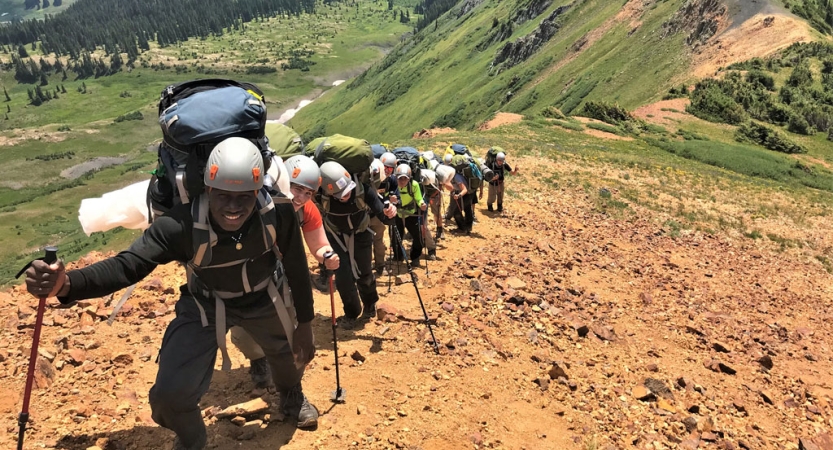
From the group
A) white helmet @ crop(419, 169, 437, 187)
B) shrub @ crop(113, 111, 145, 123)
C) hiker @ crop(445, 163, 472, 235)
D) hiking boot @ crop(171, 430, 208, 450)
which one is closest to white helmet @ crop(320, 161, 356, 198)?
hiking boot @ crop(171, 430, 208, 450)

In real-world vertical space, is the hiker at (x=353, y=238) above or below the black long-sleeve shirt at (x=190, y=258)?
below

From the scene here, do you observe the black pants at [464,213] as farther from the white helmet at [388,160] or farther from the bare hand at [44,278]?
the bare hand at [44,278]

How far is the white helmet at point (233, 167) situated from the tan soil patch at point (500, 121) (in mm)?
36567

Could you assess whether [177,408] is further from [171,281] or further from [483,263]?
[483,263]

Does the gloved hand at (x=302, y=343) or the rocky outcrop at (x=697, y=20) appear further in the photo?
the rocky outcrop at (x=697, y=20)

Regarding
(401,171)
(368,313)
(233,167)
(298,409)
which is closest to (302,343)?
(298,409)

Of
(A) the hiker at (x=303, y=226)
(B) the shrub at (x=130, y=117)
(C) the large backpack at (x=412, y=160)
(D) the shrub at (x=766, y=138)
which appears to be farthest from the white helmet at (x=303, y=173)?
(B) the shrub at (x=130, y=117)

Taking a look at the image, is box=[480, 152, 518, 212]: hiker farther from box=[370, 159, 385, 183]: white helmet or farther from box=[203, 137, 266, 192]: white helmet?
box=[203, 137, 266, 192]: white helmet

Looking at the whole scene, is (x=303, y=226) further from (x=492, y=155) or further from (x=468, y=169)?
(x=492, y=155)

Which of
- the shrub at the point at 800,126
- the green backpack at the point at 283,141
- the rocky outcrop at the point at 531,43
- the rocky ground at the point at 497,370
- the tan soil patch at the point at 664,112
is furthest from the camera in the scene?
the rocky outcrop at the point at 531,43

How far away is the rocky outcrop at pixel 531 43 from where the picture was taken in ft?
284

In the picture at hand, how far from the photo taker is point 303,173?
594cm

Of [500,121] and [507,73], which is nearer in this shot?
[500,121]

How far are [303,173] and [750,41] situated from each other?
195 ft
